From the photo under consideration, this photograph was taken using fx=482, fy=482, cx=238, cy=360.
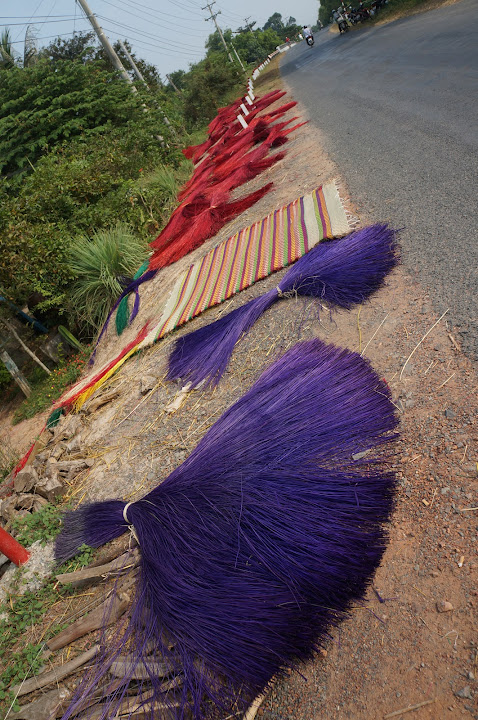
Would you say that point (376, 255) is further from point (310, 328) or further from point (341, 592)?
point (341, 592)

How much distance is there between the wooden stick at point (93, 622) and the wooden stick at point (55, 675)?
0.39ft

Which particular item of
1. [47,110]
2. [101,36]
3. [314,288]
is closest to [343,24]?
[101,36]

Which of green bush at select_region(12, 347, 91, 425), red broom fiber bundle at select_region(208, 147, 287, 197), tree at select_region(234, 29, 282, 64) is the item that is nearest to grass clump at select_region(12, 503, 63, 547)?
green bush at select_region(12, 347, 91, 425)

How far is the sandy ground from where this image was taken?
1654mm

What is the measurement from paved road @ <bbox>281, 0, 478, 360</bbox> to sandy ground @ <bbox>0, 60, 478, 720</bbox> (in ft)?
0.82

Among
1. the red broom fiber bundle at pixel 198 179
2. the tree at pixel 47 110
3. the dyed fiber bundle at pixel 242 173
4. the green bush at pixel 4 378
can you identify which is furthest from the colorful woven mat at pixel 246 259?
the tree at pixel 47 110

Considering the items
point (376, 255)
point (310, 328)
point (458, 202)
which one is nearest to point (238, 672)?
point (310, 328)

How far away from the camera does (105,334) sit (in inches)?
262

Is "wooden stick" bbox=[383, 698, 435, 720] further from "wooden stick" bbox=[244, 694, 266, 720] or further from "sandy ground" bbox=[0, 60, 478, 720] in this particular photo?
"wooden stick" bbox=[244, 694, 266, 720]

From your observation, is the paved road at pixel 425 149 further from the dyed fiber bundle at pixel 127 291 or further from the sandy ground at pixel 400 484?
the dyed fiber bundle at pixel 127 291

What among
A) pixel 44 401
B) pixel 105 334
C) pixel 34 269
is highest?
pixel 34 269

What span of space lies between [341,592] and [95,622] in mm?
1287

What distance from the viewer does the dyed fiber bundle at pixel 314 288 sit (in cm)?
352

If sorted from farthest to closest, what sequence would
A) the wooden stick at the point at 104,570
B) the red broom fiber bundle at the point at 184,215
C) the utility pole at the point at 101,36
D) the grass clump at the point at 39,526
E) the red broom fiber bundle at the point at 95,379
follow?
the utility pole at the point at 101,36 < the red broom fiber bundle at the point at 184,215 < the red broom fiber bundle at the point at 95,379 < the grass clump at the point at 39,526 < the wooden stick at the point at 104,570
